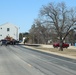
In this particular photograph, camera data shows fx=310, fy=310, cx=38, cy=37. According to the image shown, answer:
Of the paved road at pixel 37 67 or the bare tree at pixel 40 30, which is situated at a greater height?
the bare tree at pixel 40 30

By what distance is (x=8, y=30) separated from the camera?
361 feet

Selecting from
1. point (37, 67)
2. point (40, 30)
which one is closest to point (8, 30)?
point (40, 30)

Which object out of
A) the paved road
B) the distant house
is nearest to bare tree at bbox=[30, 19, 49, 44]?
the distant house

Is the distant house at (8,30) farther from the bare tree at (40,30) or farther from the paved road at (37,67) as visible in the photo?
the paved road at (37,67)

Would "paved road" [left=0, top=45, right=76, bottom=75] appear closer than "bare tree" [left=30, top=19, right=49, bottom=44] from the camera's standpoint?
Yes

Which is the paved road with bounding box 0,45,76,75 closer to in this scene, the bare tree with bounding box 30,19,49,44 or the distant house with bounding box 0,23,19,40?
the bare tree with bounding box 30,19,49,44

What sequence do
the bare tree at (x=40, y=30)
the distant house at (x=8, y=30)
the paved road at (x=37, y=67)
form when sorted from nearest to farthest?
the paved road at (x=37, y=67)
the bare tree at (x=40, y=30)
the distant house at (x=8, y=30)

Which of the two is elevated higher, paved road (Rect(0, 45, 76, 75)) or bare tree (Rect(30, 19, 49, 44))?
bare tree (Rect(30, 19, 49, 44))

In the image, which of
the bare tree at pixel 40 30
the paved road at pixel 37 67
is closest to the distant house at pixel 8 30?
the bare tree at pixel 40 30

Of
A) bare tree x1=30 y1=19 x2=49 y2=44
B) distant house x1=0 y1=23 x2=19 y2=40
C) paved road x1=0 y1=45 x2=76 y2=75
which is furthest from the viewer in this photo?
distant house x1=0 y1=23 x2=19 y2=40

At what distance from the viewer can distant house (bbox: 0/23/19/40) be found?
4150 inches

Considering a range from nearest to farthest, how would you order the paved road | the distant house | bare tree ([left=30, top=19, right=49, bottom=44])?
1. the paved road
2. bare tree ([left=30, top=19, right=49, bottom=44])
3. the distant house

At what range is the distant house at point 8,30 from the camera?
105412 mm

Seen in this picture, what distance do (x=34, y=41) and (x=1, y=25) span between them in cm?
3793
